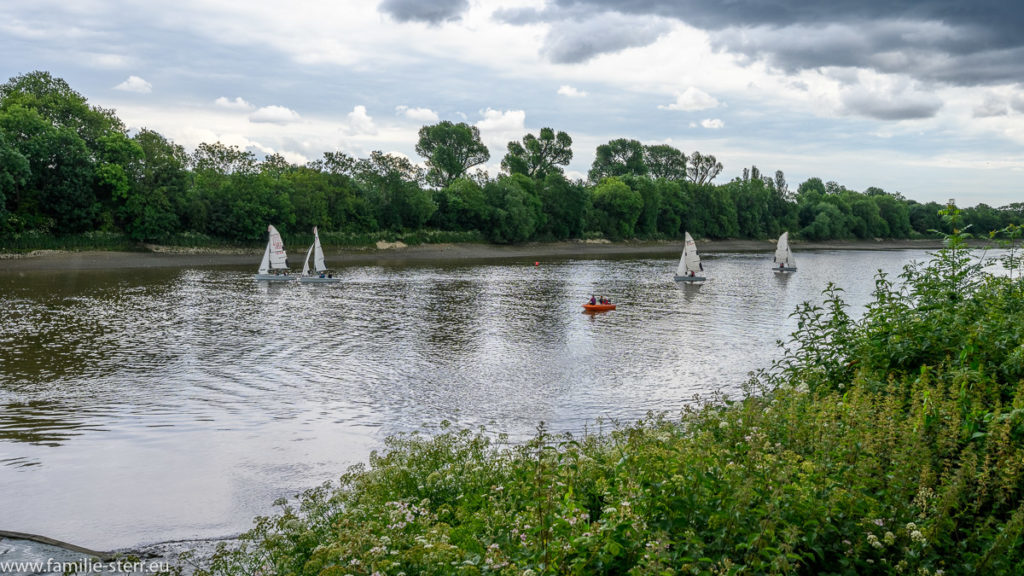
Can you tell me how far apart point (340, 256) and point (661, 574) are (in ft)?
317

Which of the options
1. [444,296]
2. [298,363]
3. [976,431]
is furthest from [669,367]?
[444,296]

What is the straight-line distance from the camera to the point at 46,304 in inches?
1657

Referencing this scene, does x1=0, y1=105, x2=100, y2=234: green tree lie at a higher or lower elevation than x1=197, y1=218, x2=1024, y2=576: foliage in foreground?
higher

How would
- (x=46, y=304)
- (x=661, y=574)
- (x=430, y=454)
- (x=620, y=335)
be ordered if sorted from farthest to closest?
(x=46, y=304), (x=620, y=335), (x=430, y=454), (x=661, y=574)

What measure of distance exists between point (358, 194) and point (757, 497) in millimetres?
111224

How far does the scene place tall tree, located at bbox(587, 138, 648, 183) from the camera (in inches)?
7776

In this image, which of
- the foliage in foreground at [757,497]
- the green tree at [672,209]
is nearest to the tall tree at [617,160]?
the green tree at [672,209]

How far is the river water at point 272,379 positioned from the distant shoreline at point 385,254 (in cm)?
1874

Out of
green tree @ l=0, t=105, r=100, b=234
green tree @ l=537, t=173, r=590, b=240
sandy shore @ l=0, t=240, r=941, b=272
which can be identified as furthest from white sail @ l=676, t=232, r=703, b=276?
green tree @ l=537, t=173, r=590, b=240

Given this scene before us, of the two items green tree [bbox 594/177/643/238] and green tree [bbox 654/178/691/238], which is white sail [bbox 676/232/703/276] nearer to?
green tree [bbox 594/177/643/238]

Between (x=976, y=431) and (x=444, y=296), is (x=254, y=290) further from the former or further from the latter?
(x=976, y=431)

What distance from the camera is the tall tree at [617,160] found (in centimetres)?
19750

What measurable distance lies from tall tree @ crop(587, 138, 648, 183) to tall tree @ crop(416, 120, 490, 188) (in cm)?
4696

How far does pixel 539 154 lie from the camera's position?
595 ft
